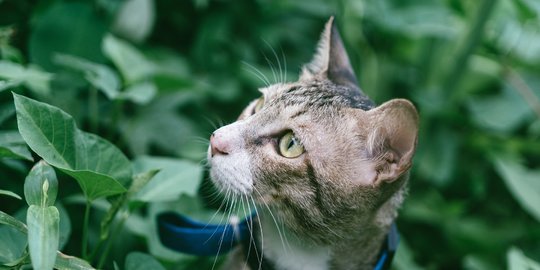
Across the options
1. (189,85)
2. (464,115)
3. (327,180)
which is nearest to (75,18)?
(189,85)

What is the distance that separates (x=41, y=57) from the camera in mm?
2236

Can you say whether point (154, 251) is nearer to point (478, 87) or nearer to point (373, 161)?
point (373, 161)

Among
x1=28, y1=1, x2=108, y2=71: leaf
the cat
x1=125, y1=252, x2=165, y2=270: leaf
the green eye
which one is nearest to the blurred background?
x1=28, y1=1, x2=108, y2=71: leaf

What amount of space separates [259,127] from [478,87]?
202 centimetres

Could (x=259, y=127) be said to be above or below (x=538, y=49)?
above

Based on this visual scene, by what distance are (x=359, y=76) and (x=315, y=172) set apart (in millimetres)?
1751

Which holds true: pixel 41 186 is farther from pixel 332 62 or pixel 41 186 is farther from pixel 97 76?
pixel 332 62

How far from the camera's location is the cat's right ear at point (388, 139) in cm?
149

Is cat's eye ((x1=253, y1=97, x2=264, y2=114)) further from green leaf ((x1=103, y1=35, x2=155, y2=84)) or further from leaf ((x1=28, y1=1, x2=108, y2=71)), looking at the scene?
leaf ((x1=28, y1=1, x2=108, y2=71))

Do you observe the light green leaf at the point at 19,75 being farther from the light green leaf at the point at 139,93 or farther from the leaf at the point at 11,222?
the leaf at the point at 11,222

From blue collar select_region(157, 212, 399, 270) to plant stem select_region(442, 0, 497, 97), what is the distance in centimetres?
143

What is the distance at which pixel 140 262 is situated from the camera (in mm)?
1562

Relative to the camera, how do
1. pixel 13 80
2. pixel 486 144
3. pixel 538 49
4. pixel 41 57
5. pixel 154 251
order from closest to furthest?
1. pixel 13 80
2. pixel 154 251
3. pixel 41 57
4. pixel 486 144
5. pixel 538 49

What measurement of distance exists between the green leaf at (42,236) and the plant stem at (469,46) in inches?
88.6
